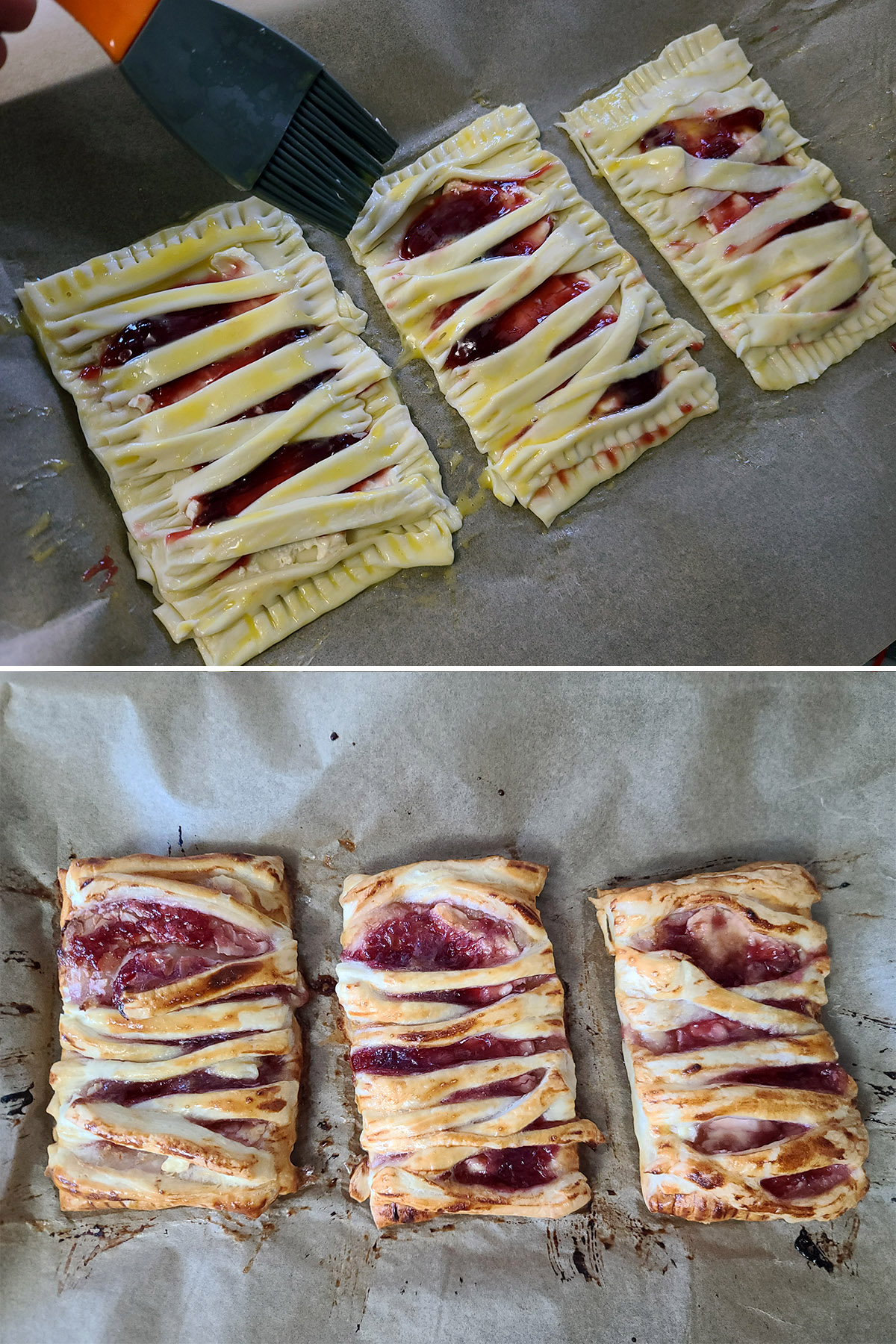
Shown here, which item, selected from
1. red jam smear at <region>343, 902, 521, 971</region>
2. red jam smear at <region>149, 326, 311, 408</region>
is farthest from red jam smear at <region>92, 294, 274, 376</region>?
red jam smear at <region>343, 902, 521, 971</region>

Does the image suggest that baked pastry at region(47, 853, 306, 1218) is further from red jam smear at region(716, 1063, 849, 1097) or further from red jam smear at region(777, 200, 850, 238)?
red jam smear at region(777, 200, 850, 238)

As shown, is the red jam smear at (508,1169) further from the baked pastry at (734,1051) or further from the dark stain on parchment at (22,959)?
the dark stain on parchment at (22,959)

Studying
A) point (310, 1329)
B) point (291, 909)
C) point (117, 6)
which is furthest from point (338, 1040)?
point (117, 6)

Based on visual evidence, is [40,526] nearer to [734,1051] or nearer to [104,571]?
[104,571]

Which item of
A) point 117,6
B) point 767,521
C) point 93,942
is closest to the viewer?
point 117,6

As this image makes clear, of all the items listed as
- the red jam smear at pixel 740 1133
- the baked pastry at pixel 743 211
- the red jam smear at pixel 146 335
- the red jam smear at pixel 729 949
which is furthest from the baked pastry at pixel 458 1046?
the baked pastry at pixel 743 211

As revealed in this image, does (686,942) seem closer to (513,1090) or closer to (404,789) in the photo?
(513,1090)
